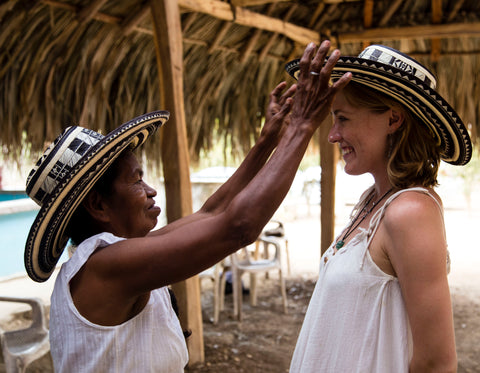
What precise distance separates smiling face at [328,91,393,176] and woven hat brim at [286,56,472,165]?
0.26 feet

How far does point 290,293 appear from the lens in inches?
254

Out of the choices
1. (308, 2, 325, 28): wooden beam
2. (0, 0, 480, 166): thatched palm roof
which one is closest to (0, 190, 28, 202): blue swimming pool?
(0, 0, 480, 166): thatched palm roof

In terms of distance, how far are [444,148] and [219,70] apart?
186 inches

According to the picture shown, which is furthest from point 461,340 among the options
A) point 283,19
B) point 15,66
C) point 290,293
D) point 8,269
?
point 8,269

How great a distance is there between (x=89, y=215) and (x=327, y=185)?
4296 mm

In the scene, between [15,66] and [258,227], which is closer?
[258,227]

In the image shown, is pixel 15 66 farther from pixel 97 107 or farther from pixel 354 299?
pixel 354 299

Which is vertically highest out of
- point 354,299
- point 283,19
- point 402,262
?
point 283,19

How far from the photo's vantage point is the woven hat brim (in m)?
1.35

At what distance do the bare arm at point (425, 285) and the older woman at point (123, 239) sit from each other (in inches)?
13.1

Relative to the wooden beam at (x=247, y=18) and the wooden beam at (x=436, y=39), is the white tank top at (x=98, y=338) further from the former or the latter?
the wooden beam at (x=436, y=39)

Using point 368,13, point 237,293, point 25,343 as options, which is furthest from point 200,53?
point 25,343

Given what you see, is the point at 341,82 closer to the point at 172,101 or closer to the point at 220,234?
the point at 220,234

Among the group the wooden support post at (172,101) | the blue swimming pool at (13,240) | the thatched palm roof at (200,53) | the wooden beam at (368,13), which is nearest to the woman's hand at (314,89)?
the wooden support post at (172,101)
